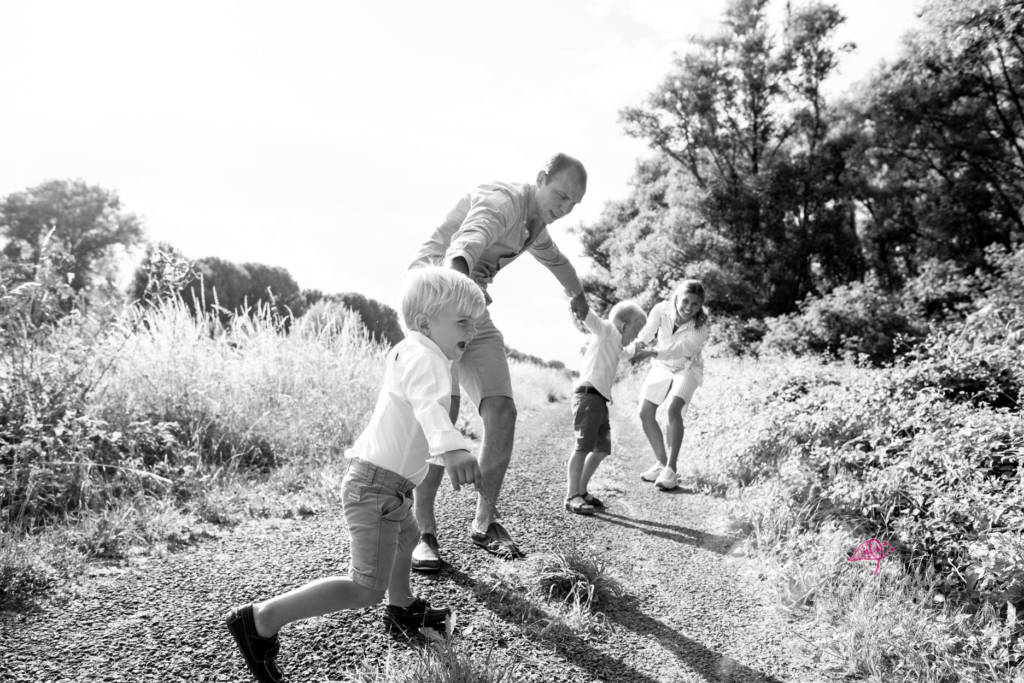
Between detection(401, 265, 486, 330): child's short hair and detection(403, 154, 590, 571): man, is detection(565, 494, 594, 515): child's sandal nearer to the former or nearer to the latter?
detection(403, 154, 590, 571): man

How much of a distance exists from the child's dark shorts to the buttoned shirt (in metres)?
1.55

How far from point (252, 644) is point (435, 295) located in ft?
4.15

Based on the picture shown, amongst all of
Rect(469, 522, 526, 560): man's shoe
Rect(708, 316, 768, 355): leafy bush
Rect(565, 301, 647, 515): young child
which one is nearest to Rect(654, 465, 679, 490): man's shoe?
Rect(565, 301, 647, 515): young child

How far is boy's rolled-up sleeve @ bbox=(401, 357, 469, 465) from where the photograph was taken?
1.78 meters

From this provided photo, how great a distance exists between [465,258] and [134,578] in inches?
82.0

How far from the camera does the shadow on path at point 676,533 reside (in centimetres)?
391

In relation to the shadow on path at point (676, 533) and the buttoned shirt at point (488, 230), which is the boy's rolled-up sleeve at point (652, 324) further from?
the buttoned shirt at point (488, 230)

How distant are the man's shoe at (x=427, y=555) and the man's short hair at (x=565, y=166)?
198 centimetres

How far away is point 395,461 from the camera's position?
79.8 inches

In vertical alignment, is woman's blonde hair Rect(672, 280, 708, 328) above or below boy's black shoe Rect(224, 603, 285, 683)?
above

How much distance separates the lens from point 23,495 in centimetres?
307

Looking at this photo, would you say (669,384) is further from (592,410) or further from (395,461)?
(395,461)

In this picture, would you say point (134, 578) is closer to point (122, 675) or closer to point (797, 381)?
point (122, 675)

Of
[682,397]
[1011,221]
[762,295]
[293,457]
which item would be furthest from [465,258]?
[1011,221]
